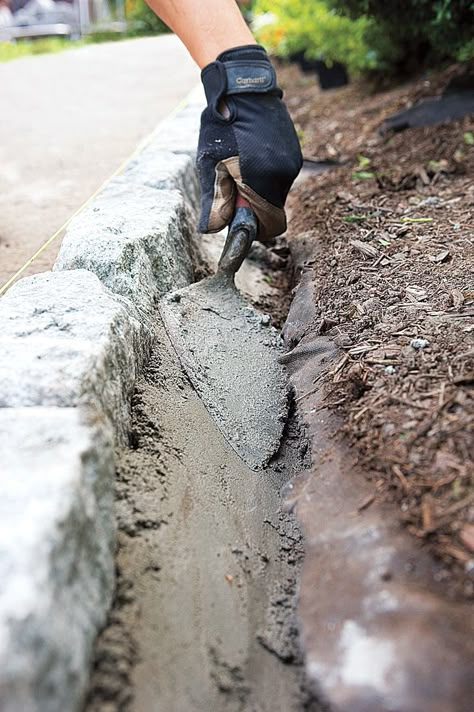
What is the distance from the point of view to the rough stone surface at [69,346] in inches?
52.7

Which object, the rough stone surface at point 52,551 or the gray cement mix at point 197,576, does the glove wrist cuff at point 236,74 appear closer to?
the gray cement mix at point 197,576

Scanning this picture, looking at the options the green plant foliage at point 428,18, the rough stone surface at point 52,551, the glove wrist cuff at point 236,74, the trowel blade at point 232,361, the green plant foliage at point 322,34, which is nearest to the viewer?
the rough stone surface at point 52,551

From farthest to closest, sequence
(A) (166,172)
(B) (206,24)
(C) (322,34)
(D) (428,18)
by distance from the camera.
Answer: (C) (322,34) < (D) (428,18) < (A) (166,172) < (B) (206,24)

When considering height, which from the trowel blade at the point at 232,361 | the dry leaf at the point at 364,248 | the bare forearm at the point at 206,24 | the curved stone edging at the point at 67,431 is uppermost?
the bare forearm at the point at 206,24

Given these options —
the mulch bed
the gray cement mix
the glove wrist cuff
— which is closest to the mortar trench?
the gray cement mix

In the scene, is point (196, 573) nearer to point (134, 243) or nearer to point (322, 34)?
point (134, 243)

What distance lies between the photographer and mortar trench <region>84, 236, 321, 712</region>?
1.10m

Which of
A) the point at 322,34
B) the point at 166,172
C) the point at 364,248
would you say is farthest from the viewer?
the point at 322,34

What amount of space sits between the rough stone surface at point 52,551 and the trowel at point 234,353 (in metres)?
0.56

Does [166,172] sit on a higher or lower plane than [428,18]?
lower

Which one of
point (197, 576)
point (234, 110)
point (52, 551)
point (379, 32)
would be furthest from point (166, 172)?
point (379, 32)

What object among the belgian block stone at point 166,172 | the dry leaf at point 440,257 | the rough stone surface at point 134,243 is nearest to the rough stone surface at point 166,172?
the belgian block stone at point 166,172

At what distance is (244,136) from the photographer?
2.15 metres

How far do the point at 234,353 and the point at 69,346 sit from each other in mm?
716
